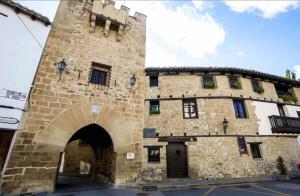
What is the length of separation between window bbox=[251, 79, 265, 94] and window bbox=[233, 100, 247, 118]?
1.79 meters

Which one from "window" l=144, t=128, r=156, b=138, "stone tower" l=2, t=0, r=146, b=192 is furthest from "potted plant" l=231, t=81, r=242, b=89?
"stone tower" l=2, t=0, r=146, b=192

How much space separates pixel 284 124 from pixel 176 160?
8257 millimetres

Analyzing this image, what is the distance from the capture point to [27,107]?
5488 mm

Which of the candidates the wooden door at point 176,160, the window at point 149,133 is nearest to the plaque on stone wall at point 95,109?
the window at point 149,133

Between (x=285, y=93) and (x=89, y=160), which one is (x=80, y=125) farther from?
(x=285, y=93)

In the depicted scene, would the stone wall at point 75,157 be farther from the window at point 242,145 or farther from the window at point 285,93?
the window at point 285,93

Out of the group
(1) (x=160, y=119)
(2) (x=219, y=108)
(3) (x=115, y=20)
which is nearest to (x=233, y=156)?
(2) (x=219, y=108)

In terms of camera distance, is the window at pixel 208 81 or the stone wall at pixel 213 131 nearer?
the stone wall at pixel 213 131

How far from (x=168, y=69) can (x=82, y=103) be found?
736 cm

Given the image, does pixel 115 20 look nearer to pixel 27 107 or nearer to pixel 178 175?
pixel 27 107

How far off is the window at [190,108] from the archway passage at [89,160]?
5915mm

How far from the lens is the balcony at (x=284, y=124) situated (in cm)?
1152

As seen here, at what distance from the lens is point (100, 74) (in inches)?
288

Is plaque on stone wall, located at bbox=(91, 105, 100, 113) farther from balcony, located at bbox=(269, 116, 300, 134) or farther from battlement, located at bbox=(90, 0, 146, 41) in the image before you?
balcony, located at bbox=(269, 116, 300, 134)
